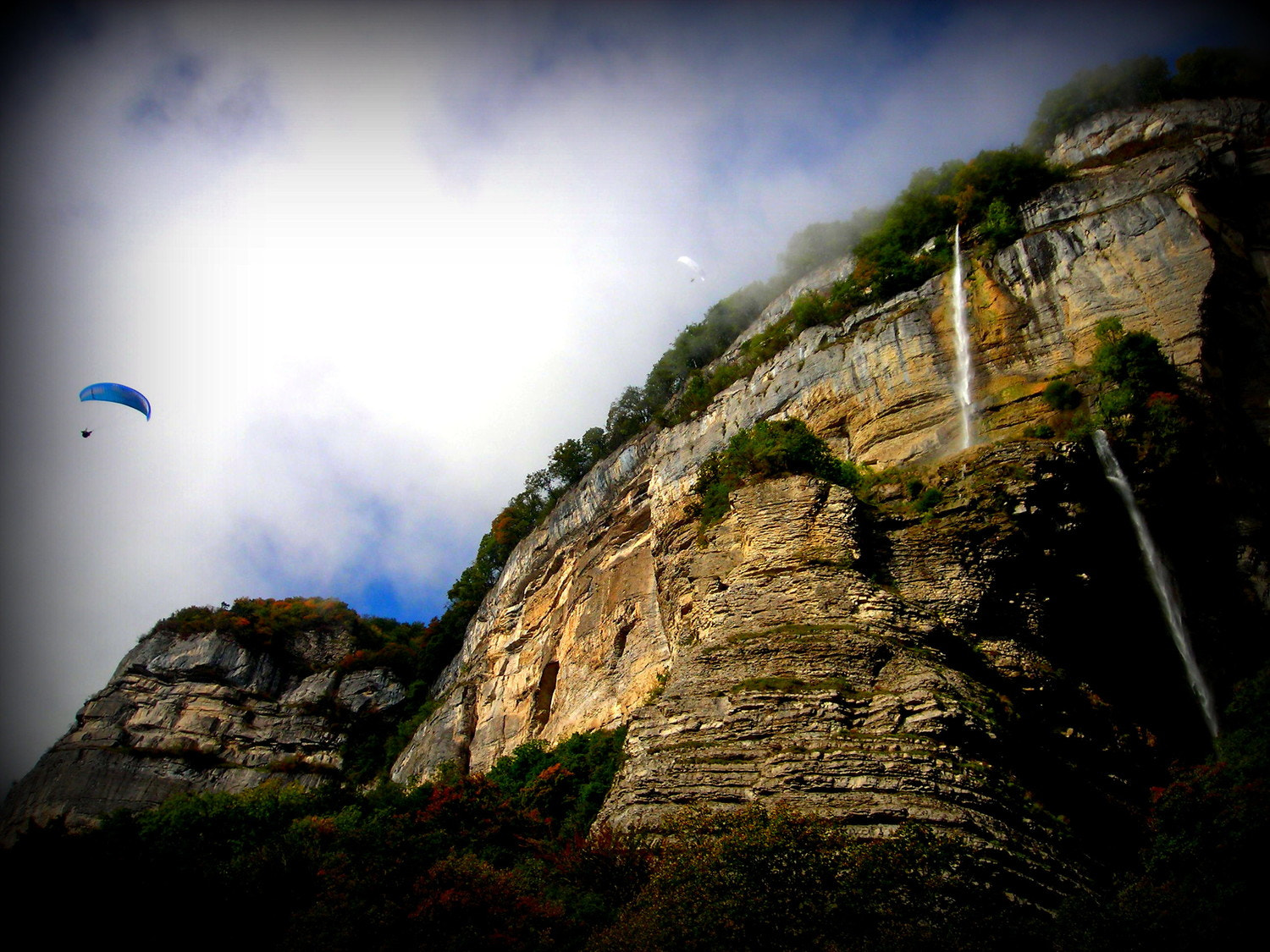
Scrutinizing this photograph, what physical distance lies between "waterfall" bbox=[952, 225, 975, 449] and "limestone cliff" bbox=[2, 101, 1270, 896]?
31cm

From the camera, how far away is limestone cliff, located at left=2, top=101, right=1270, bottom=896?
12.3 meters

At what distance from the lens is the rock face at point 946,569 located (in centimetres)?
1225

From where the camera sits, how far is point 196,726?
38.9 metres

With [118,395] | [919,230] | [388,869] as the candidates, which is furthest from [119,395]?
[919,230]

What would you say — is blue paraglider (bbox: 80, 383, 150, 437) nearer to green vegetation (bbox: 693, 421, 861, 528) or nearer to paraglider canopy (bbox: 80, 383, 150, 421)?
paraglider canopy (bbox: 80, 383, 150, 421)

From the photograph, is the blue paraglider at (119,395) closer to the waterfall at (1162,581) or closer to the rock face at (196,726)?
the rock face at (196,726)

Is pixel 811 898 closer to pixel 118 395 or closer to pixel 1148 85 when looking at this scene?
pixel 118 395

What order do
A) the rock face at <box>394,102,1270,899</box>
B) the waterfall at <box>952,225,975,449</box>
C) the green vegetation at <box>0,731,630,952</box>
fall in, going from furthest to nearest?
the waterfall at <box>952,225,975,449</box>
the rock face at <box>394,102,1270,899</box>
the green vegetation at <box>0,731,630,952</box>

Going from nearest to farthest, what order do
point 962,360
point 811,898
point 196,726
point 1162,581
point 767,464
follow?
point 811,898 → point 1162,581 → point 767,464 → point 962,360 → point 196,726

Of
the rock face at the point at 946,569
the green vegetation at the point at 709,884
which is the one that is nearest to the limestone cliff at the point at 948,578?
the rock face at the point at 946,569

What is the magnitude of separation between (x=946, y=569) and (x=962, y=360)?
394 inches

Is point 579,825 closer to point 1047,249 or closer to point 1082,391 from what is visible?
point 1082,391

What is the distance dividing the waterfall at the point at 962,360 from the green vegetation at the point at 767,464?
138 inches

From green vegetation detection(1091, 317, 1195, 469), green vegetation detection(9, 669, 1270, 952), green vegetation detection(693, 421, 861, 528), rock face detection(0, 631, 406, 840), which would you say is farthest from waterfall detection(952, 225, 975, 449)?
rock face detection(0, 631, 406, 840)
